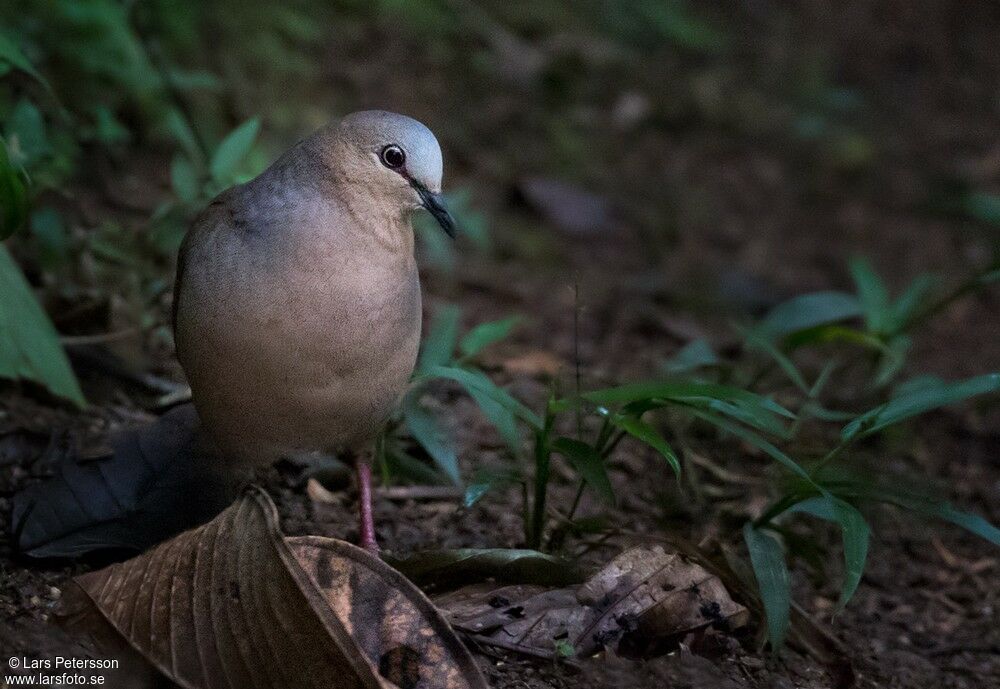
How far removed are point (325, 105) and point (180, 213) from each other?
2492 millimetres

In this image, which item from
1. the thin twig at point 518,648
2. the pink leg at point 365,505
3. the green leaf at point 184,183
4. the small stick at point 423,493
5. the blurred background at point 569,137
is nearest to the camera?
the thin twig at point 518,648

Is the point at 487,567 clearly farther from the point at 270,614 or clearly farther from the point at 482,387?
the point at 270,614

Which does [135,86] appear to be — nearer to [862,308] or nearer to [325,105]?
[325,105]

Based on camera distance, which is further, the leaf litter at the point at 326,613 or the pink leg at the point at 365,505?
the pink leg at the point at 365,505

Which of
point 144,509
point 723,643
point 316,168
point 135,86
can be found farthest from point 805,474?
point 135,86

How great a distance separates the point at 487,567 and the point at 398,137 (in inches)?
41.7

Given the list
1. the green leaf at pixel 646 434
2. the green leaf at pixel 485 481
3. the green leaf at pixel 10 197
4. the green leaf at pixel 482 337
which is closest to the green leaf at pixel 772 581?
the green leaf at pixel 646 434

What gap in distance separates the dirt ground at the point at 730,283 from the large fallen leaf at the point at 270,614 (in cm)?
19

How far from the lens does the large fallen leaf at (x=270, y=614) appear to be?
2512mm

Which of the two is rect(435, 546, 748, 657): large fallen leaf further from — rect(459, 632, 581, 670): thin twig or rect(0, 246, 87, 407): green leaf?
rect(0, 246, 87, 407): green leaf

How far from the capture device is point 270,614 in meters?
2.56

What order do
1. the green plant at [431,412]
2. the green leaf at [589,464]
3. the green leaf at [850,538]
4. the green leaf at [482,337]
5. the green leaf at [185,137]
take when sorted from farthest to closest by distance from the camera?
the green leaf at [185,137]
the green leaf at [482,337]
the green plant at [431,412]
the green leaf at [589,464]
the green leaf at [850,538]

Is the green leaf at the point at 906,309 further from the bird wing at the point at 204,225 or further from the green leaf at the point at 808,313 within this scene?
the bird wing at the point at 204,225

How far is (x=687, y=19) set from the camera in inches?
330
